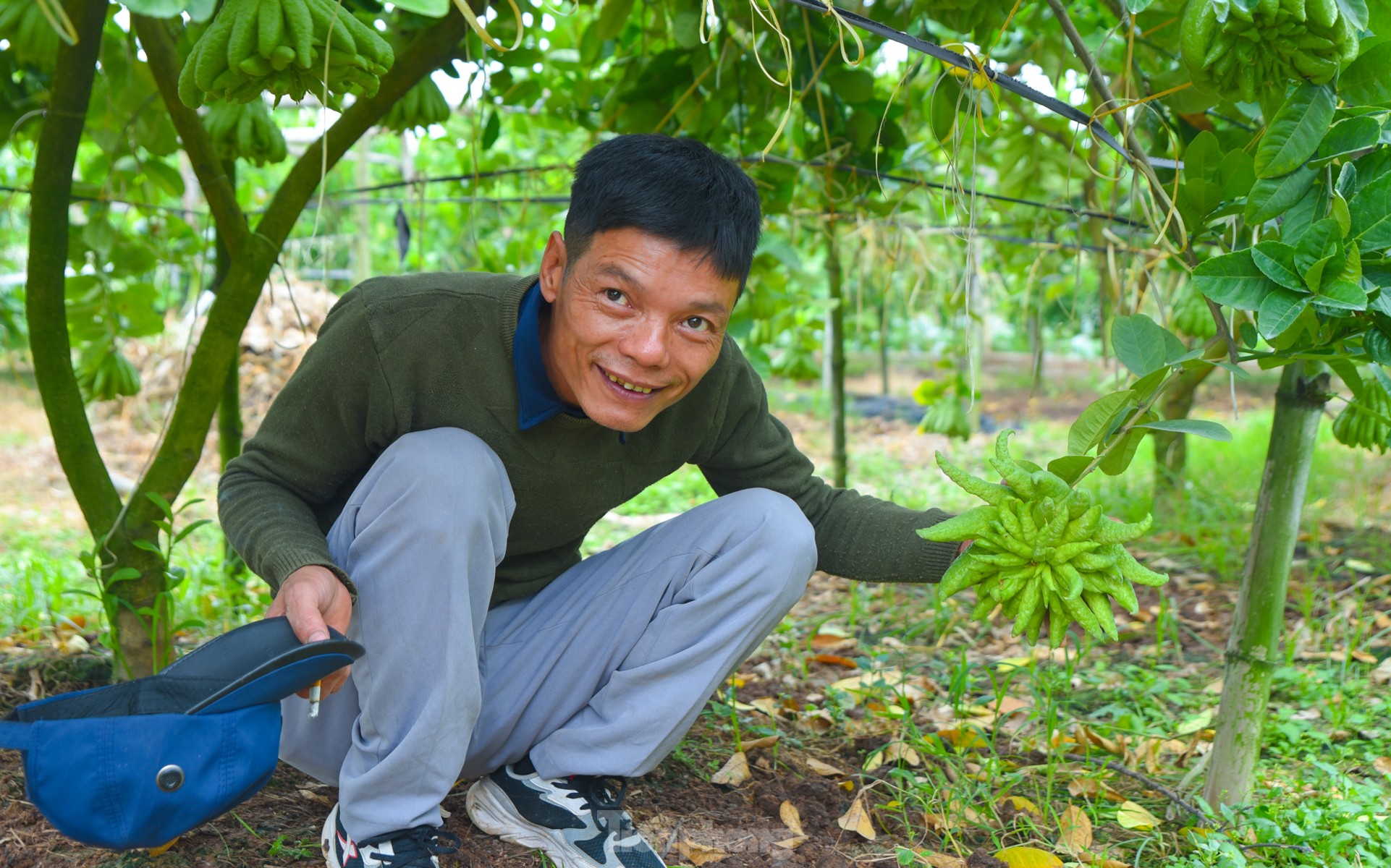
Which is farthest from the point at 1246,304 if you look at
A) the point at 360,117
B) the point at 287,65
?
the point at 360,117

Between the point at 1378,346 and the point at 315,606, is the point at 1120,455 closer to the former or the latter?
the point at 1378,346

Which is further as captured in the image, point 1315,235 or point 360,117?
point 360,117

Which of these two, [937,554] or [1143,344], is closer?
[1143,344]

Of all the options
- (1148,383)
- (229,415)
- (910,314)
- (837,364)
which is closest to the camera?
(1148,383)

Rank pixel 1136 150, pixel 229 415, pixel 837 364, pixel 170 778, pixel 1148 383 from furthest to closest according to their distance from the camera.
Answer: pixel 837 364 → pixel 229 415 → pixel 1136 150 → pixel 1148 383 → pixel 170 778

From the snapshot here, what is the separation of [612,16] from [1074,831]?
4.89ft

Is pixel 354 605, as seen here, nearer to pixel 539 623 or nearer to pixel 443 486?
pixel 443 486

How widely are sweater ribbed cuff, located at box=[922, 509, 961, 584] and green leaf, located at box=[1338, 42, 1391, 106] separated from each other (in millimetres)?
689

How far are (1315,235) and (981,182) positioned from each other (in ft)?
8.82

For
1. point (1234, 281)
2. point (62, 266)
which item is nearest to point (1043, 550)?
point (1234, 281)

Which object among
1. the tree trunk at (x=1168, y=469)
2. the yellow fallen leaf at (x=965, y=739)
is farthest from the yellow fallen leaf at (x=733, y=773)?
the tree trunk at (x=1168, y=469)

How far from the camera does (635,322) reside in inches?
54.5

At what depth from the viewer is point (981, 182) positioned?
3.67m

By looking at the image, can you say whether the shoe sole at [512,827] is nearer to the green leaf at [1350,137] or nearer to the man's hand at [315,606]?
the man's hand at [315,606]
